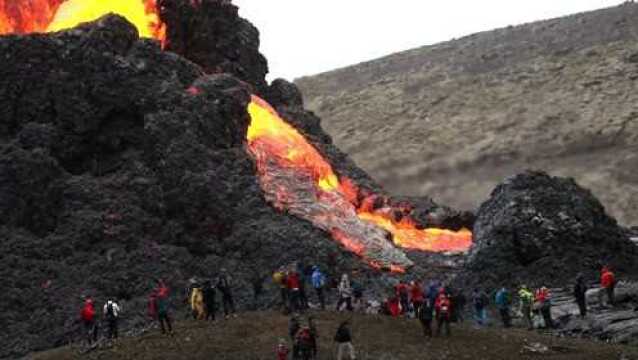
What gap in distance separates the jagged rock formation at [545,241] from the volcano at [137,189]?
23.0 feet

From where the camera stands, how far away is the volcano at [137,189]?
5125 centimetres

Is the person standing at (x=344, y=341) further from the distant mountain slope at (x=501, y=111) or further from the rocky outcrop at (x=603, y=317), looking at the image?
the distant mountain slope at (x=501, y=111)

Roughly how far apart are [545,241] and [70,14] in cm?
4800

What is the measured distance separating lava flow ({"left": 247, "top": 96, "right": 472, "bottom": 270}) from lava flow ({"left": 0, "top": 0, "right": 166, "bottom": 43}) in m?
12.8

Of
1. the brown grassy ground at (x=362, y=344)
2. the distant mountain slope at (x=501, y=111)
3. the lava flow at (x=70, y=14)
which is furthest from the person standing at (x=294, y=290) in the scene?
the distant mountain slope at (x=501, y=111)

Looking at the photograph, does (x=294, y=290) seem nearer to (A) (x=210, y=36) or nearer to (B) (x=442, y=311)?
(B) (x=442, y=311)

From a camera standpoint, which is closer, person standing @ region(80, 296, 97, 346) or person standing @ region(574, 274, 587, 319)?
person standing @ region(80, 296, 97, 346)

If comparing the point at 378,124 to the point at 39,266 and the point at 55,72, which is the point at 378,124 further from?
the point at 39,266

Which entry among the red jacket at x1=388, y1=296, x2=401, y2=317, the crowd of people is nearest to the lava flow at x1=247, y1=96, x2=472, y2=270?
the crowd of people

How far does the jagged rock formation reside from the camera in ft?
169

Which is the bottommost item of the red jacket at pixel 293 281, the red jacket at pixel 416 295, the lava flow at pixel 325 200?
the red jacket at pixel 416 295

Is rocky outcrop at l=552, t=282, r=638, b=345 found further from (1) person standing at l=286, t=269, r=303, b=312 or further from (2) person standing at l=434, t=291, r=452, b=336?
(1) person standing at l=286, t=269, r=303, b=312

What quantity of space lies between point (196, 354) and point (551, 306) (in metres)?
20.5

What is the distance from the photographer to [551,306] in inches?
1750
